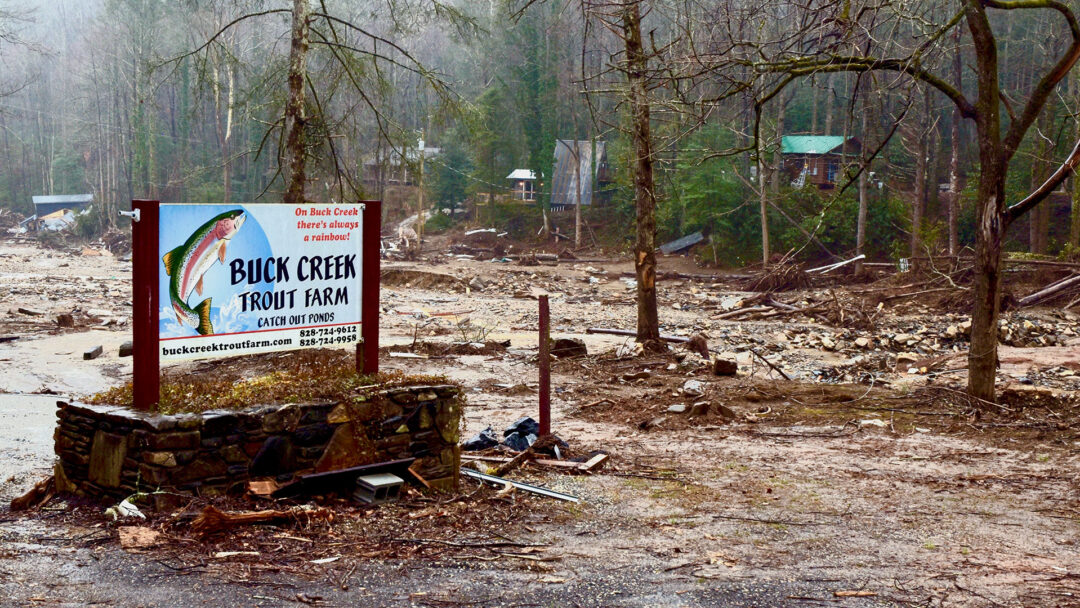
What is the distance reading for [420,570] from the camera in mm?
4977

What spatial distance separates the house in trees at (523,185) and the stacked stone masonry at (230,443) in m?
42.9

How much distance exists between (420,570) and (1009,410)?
8088 millimetres

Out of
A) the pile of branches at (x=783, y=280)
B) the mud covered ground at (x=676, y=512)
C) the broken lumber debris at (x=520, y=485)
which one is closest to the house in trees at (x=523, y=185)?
the pile of branches at (x=783, y=280)

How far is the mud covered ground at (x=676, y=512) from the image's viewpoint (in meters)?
4.75

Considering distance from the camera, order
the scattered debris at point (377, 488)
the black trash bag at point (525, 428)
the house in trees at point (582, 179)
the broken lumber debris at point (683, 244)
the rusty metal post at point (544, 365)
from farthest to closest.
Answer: the house in trees at point (582, 179) < the broken lumber debris at point (683, 244) < the black trash bag at point (525, 428) < the rusty metal post at point (544, 365) < the scattered debris at point (377, 488)

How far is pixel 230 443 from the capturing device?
5.86m

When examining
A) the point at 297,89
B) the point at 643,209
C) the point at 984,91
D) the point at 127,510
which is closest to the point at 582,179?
the point at 643,209

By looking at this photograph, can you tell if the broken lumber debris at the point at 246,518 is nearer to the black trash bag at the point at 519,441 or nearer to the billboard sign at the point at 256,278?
the billboard sign at the point at 256,278

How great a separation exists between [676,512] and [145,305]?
381 cm

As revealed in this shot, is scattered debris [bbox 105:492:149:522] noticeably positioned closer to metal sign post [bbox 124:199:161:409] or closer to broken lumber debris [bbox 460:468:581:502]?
metal sign post [bbox 124:199:161:409]

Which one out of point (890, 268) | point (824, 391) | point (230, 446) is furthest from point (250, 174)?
point (230, 446)

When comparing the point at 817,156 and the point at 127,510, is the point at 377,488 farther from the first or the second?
the point at 817,156

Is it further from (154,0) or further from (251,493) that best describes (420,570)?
(154,0)

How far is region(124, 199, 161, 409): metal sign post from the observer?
227 inches
